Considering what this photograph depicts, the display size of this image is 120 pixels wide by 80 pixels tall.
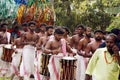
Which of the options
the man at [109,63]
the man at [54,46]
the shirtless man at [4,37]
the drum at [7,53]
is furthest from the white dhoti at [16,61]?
the man at [109,63]

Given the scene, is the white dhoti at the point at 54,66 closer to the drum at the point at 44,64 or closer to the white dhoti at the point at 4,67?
the drum at the point at 44,64

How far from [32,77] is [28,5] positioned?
21.5 ft

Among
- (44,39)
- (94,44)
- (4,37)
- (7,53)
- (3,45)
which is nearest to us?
(94,44)

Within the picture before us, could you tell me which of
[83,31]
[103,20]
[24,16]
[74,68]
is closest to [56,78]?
[74,68]

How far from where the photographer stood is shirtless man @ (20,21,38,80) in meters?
11.2

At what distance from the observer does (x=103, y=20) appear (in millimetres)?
23625

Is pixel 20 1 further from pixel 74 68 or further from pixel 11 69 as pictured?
pixel 74 68

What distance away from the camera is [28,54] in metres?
11.3

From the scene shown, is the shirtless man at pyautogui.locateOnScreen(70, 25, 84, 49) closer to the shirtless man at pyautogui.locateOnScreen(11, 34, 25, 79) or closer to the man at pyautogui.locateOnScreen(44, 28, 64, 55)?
the man at pyautogui.locateOnScreen(44, 28, 64, 55)

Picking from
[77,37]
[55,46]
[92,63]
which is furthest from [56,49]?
[92,63]

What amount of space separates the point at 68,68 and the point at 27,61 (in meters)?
2.45

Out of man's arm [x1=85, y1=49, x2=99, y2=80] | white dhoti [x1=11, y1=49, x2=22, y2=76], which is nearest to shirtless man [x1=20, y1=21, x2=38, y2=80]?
white dhoti [x1=11, y1=49, x2=22, y2=76]

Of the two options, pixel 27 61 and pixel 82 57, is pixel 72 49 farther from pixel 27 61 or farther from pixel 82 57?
pixel 27 61

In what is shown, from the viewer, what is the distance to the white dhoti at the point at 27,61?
11.2 meters
